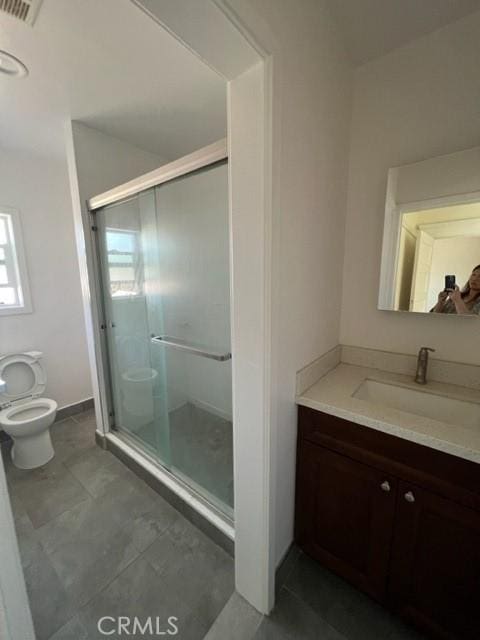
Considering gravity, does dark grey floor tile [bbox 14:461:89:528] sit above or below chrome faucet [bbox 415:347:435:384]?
below

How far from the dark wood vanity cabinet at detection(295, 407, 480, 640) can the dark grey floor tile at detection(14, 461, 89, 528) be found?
148 centimetres

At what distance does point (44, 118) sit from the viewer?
174 cm

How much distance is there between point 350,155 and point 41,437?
110 inches

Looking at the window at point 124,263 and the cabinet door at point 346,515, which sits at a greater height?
the window at point 124,263

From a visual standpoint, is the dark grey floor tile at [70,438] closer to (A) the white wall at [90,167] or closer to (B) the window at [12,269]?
(A) the white wall at [90,167]

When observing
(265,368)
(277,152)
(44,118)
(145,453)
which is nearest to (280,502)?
(265,368)

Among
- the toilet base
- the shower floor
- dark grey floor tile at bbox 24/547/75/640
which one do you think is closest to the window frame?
the shower floor

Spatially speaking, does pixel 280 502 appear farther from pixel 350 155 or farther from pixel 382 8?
pixel 382 8

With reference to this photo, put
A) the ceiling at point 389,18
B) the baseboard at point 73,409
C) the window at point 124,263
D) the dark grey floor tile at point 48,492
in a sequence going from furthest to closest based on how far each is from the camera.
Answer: the baseboard at point 73,409 → the window at point 124,263 → the dark grey floor tile at point 48,492 → the ceiling at point 389,18

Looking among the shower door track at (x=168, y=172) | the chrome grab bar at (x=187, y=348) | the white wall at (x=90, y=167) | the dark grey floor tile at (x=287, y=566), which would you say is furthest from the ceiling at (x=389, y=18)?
the dark grey floor tile at (x=287, y=566)

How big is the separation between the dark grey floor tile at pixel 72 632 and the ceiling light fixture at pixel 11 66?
2.52 meters

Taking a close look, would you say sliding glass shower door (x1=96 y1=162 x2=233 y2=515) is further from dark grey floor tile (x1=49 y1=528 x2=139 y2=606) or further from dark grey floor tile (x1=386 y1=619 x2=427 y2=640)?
dark grey floor tile (x1=386 y1=619 x2=427 y2=640)

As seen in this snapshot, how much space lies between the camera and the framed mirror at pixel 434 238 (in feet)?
3.78

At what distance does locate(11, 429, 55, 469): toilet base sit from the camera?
1.92 m
